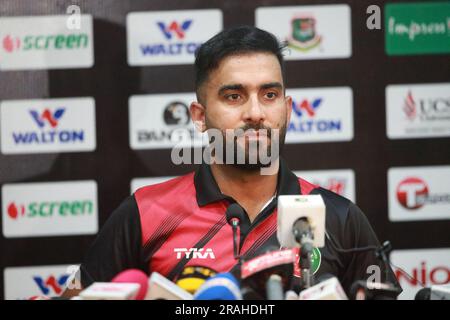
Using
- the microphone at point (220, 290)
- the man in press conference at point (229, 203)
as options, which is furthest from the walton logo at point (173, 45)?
the microphone at point (220, 290)

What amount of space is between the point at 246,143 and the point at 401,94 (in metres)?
1.05

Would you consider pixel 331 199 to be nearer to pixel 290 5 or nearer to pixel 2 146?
pixel 290 5

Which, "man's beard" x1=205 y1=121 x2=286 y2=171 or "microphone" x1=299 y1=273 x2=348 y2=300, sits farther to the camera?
"man's beard" x1=205 y1=121 x2=286 y2=171

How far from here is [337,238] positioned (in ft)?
7.15

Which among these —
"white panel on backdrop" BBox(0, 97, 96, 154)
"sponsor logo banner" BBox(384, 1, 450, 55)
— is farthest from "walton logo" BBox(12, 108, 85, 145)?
"sponsor logo banner" BBox(384, 1, 450, 55)

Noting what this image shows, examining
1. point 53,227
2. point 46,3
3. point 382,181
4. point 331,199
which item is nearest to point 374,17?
point 382,181

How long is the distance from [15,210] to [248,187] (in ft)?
3.81

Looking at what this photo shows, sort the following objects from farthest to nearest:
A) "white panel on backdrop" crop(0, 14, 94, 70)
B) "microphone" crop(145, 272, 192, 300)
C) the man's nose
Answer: "white panel on backdrop" crop(0, 14, 94, 70), the man's nose, "microphone" crop(145, 272, 192, 300)

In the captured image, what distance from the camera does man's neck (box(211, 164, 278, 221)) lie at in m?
2.26

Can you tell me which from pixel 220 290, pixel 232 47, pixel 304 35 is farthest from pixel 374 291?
pixel 304 35

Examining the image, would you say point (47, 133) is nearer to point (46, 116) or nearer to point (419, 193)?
point (46, 116)

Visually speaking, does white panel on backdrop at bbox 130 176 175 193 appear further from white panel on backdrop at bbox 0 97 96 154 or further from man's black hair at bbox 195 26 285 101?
man's black hair at bbox 195 26 285 101

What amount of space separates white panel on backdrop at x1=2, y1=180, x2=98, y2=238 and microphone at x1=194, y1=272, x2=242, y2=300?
153 centimetres

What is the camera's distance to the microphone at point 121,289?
133 cm
